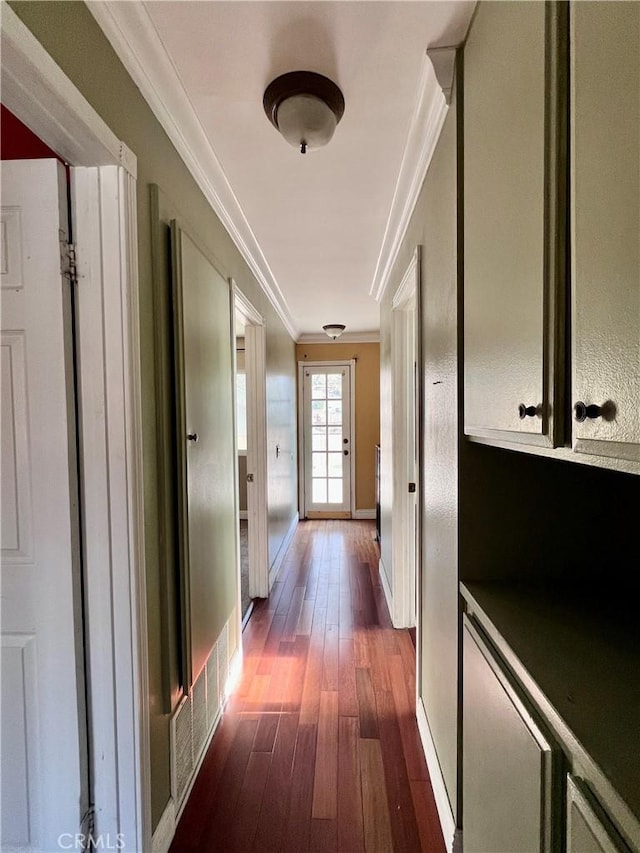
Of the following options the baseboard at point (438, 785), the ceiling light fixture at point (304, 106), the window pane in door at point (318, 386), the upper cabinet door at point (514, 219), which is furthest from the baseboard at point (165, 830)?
the window pane in door at point (318, 386)

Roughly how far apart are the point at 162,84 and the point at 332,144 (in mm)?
628

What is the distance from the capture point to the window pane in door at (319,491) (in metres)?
5.60

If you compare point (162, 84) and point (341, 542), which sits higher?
point (162, 84)

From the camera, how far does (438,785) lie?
4.73ft

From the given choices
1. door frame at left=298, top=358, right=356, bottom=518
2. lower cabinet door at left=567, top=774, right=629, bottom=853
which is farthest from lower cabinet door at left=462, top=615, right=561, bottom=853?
door frame at left=298, top=358, right=356, bottom=518

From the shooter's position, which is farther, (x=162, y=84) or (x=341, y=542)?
(x=341, y=542)

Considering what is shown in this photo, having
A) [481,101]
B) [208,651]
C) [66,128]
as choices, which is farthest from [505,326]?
[208,651]

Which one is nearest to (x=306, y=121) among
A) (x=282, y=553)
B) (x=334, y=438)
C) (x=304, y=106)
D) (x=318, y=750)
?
(x=304, y=106)

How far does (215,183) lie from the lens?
1781 mm

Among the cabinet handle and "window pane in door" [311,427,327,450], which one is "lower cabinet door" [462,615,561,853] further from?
"window pane in door" [311,427,327,450]

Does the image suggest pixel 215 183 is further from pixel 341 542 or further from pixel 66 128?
pixel 341 542

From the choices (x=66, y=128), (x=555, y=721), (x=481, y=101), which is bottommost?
(x=555, y=721)

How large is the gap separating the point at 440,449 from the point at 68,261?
4.12 ft

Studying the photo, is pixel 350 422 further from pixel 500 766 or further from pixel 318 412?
pixel 500 766
